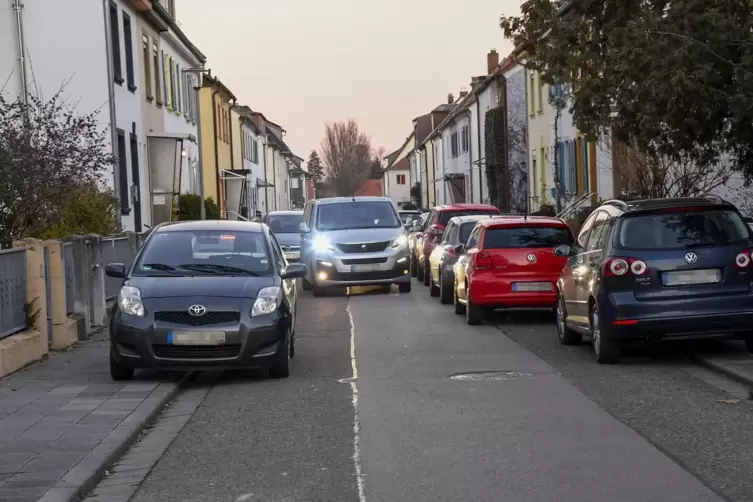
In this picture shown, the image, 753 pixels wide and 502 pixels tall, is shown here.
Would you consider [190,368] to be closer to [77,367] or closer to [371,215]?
[77,367]

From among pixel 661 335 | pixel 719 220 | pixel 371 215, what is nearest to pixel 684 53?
pixel 719 220

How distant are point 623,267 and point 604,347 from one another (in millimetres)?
872

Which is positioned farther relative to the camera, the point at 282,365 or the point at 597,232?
the point at 597,232

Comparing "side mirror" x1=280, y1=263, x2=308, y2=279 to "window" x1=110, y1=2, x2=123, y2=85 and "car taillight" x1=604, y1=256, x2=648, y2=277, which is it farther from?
"window" x1=110, y1=2, x2=123, y2=85

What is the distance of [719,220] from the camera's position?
12359 millimetres

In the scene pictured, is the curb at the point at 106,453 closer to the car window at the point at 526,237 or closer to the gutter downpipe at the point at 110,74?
the car window at the point at 526,237

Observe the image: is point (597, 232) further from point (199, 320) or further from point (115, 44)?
point (115, 44)

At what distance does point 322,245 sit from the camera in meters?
24.4

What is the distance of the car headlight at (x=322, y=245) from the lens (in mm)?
24328

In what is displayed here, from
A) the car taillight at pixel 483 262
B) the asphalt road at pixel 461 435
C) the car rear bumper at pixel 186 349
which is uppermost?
the car taillight at pixel 483 262

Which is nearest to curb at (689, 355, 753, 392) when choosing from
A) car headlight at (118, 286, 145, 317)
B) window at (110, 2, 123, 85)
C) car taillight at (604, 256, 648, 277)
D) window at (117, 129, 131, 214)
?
car taillight at (604, 256, 648, 277)

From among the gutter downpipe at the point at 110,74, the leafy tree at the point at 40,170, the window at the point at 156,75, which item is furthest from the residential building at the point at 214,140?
the leafy tree at the point at 40,170

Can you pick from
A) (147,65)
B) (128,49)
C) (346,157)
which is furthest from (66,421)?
(346,157)

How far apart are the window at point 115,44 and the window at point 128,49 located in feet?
3.40
